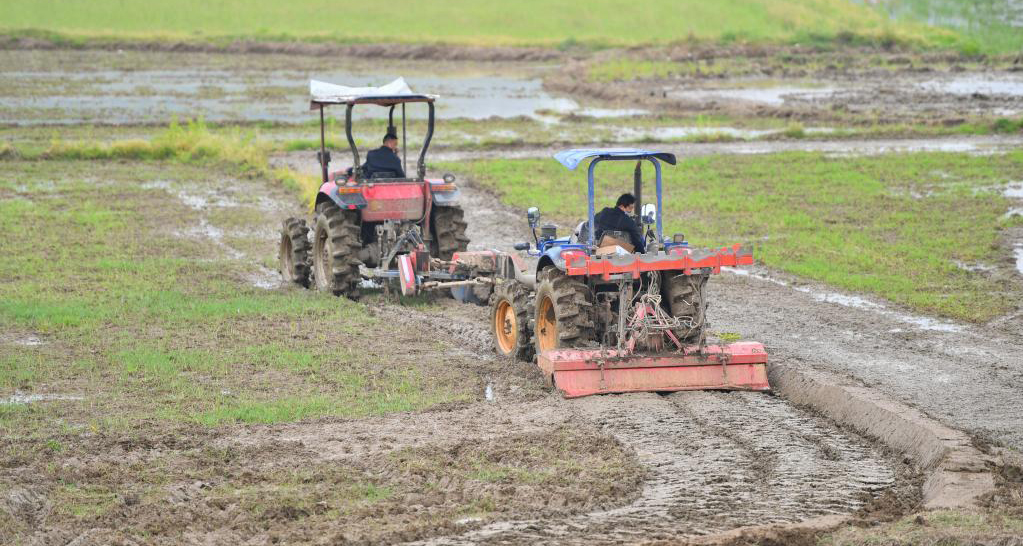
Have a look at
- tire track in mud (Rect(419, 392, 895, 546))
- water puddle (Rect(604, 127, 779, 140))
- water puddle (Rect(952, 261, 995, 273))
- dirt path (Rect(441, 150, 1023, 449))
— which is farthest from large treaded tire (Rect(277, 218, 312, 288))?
water puddle (Rect(604, 127, 779, 140))

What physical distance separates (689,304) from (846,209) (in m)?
12.1

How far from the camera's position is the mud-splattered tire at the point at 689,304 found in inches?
474

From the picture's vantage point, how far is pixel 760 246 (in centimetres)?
2011

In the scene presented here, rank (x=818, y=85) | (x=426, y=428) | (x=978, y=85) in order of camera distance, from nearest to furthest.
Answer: (x=426, y=428) → (x=978, y=85) → (x=818, y=85)

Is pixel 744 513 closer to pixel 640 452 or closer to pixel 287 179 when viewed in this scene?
pixel 640 452

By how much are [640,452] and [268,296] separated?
7907 millimetres

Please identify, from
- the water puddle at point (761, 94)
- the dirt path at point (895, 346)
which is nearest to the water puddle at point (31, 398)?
the dirt path at point (895, 346)

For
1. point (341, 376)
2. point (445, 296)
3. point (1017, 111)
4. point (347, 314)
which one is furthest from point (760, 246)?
point (1017, 111)

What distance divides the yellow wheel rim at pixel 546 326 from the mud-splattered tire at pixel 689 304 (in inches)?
46.6

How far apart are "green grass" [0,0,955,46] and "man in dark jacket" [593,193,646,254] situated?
6421cm

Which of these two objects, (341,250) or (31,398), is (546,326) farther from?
(31,398)

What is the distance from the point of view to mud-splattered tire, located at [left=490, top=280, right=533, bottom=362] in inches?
511

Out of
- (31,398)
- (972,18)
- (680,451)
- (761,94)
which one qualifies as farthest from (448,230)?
(972,18)

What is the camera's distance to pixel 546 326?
1281 cm
